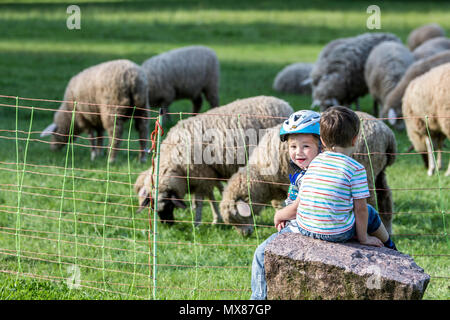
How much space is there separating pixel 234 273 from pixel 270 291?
158 cm

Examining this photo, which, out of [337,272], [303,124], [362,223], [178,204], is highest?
[303,124]

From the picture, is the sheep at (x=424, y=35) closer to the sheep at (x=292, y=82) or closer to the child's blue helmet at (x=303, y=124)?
the sheep at (x=292, y=82)

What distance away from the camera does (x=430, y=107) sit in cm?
824

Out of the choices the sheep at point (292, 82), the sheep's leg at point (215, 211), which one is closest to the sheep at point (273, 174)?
the sheep's leg at point (215, 211)

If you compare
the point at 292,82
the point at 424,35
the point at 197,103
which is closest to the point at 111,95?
the point at 197,103

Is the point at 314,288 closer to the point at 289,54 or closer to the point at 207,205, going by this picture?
the point at 207,205

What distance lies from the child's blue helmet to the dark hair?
0.29 m

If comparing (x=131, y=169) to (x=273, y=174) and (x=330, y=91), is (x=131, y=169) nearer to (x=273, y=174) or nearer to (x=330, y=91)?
(x=273, y=174)

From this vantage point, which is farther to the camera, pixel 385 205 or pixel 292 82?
pixel 292 82

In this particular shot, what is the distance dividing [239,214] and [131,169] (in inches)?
128

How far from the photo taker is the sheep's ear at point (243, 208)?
19.6 ft

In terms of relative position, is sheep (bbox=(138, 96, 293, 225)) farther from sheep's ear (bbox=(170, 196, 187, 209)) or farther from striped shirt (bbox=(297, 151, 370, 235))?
striped shirt (bbox=(297, 151, 370, 235))

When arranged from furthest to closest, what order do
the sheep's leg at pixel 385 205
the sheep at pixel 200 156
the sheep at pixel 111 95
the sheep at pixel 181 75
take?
the sheep at pixel 181 75, the sheep at pixel 111 95, the sheep at pixel 200 156, the sheep's leg at pixel 385 205

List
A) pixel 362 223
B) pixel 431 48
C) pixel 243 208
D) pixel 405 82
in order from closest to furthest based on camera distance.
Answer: pixel 362 223
pixel 243 208
pixel 405 82
pixel 431 48
